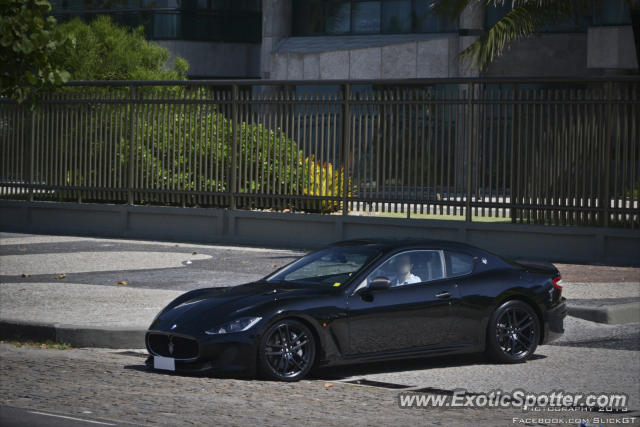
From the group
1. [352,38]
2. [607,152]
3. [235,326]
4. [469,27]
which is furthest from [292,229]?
[352,38]

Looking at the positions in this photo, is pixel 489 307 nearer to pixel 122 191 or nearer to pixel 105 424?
pixel 105 424

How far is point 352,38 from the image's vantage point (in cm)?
4334

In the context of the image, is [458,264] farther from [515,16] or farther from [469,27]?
[469,27]

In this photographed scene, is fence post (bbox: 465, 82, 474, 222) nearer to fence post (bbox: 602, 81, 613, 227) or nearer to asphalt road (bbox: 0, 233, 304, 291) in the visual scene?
fence post (bbox: 602, 81, 613, 227)

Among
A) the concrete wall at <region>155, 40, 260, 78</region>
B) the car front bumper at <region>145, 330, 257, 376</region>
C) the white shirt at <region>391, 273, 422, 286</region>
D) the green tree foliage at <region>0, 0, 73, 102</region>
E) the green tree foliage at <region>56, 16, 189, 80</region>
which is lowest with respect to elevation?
the car front bumper at <region>145, 330, 257, 376</region>

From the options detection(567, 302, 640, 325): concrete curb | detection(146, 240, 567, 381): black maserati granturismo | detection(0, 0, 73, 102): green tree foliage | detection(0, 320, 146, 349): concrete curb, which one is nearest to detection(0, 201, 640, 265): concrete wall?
detection(567, 302, 640, 325): concrete curb

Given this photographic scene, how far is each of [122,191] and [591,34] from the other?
60.6 feet

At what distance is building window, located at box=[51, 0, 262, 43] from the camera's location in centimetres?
4759

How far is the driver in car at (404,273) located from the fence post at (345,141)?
35.0 feet

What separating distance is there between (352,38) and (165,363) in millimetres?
34512

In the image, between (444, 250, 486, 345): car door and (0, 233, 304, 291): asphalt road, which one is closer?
(444, 250, 486, 345): car door

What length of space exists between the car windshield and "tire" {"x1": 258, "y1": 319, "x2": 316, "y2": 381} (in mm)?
661

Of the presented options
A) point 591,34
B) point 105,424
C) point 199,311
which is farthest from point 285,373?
point 591,34

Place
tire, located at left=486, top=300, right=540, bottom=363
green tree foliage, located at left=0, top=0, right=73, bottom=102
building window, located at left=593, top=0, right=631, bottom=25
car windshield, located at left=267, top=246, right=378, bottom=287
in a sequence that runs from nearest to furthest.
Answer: car windshield, located at left=267, top=246, right=378, bottom=287 < tire, located at left=486, top=300, right=540, bottom=363 < green tree foliage, located at left=0, top=0, right=73, bottom=102 < building window, located at left=593, top=0, right=631, bottom=25
